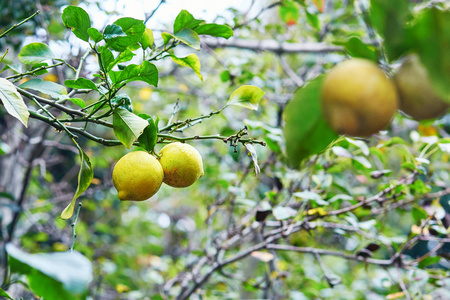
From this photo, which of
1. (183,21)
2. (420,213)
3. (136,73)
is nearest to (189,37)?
(183,21)

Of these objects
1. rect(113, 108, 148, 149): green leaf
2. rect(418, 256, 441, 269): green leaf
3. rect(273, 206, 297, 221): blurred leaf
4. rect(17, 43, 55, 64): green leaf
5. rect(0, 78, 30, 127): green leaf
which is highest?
rect(17, 43, 55, 64): green leaf

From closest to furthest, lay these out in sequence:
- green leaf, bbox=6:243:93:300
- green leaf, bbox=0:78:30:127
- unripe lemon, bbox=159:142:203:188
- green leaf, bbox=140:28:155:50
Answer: green leaf, bbox=6:243:93:300 < green leaf, bbox=0:78:30:127 < unripe lemon, bbox=159:142:203:188 < green leaf, bbox=140:28:155:50

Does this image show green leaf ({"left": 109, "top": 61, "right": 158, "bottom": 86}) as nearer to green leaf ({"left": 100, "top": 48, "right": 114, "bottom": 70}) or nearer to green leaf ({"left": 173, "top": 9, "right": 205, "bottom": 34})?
green leaf ({"left": 100, "top": 48, "right": 114, "bottom": 70})

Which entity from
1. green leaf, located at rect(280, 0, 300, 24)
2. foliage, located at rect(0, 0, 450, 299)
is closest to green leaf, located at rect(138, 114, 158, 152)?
foliage, located at rect(0, 0, 450, 299)

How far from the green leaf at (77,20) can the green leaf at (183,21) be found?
17cm

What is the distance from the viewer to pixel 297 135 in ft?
1.14

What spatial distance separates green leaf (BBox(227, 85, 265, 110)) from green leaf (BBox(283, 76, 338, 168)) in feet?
1.24

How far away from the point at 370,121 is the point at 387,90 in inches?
1.3

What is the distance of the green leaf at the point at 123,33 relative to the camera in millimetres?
630

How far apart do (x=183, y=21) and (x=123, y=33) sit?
15 cm

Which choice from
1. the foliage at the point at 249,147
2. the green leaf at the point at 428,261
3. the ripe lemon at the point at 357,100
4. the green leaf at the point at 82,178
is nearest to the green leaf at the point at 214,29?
the foliage at the point at 249,147

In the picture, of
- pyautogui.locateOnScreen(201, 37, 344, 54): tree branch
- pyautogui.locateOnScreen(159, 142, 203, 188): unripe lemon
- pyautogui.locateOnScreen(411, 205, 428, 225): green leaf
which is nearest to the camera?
pyautogui.locateOnScreen(159, 142, 203, 188): unripe lemon

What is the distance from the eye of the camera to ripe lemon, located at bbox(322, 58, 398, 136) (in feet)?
1.01

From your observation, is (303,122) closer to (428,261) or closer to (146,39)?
(146,39)
